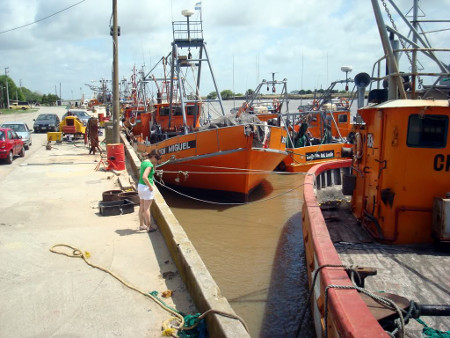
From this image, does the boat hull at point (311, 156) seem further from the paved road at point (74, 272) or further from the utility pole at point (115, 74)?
the paved road at point (74, 272)

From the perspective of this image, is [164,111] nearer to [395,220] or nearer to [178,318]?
[395,220]

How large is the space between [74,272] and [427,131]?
5.08m

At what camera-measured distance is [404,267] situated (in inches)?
198

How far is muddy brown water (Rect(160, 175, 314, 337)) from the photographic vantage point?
6379mm

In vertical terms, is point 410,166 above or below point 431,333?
above

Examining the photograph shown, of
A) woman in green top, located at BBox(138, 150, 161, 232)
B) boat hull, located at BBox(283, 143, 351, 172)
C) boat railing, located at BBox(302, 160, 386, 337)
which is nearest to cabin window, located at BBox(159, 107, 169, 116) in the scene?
boat hull, located at BBox(283, 143, 351, 172)

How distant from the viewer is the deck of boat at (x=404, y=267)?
14.1ft

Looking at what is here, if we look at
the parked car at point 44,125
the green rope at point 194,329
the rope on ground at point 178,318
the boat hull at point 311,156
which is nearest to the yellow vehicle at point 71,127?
the parked car at point 44,125

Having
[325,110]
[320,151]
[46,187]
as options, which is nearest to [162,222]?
[46,187]

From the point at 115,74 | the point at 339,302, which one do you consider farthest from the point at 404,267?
the point at 115,74

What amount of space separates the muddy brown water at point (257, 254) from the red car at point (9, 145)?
22.7 ft

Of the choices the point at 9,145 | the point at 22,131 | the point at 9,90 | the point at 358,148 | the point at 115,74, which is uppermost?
the point at 9,90

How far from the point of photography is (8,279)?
5281mm

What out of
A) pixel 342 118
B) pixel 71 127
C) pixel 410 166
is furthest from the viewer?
pixel 71 127
